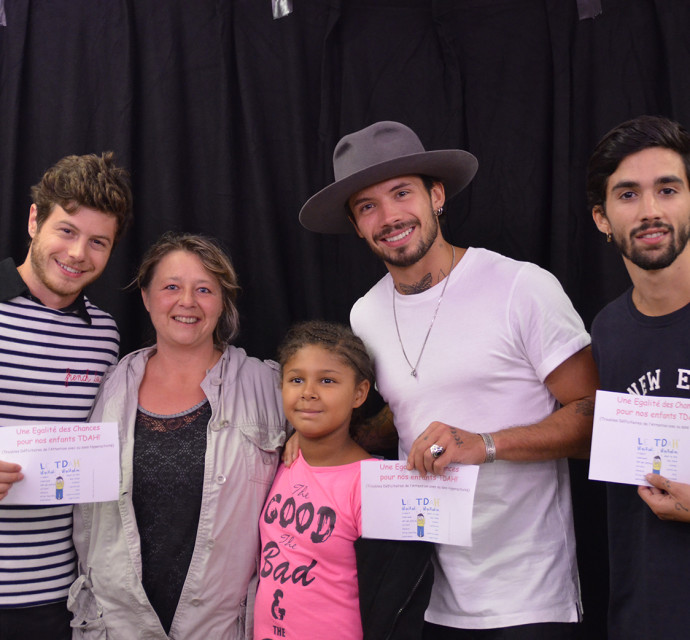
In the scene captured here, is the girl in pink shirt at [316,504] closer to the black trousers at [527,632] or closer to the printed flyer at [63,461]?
the black trousers at [527,632]

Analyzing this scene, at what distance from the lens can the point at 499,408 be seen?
79.3 inches

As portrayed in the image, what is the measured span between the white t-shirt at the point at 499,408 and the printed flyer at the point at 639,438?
28cm

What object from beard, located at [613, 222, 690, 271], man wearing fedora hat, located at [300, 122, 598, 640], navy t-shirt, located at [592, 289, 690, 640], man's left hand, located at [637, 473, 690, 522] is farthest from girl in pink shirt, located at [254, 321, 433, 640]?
beard, located at [613, 222, 690, 271]

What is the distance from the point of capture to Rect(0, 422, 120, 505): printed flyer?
6.48 ft

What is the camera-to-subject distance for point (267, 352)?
2.90m

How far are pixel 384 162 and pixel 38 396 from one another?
1362 mm

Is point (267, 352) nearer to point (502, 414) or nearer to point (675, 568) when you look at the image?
point (502, 414)

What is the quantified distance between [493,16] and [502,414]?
5.53 ft

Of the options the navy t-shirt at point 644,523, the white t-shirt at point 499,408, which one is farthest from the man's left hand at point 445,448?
the navy t-shirt at point 644,523

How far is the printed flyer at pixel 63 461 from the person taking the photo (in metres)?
1.97

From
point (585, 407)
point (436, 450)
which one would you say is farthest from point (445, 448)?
point (585, 407)

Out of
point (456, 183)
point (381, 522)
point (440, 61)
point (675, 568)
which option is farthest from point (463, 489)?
point (440, 61)

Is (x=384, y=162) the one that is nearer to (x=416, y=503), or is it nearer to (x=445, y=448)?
(x=445, y=448)

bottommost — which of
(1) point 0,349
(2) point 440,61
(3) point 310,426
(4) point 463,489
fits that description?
(4) point 463,489
